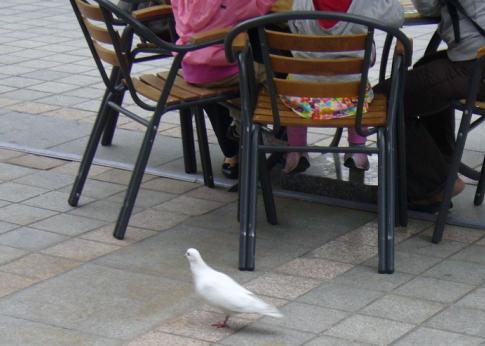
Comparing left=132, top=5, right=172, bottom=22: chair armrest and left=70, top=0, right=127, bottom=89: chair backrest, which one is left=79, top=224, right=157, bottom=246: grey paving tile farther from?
left=132, top=5, right=172, bottom=22: chair armrest

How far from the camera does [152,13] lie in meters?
5.75

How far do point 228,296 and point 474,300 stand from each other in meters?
1.02

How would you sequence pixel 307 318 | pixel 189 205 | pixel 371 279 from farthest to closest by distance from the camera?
pixel 189 205 < pixel 371 279 < pixel 307 318

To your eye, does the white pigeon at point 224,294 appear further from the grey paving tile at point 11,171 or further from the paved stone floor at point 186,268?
the grey paving tile at point 11,171

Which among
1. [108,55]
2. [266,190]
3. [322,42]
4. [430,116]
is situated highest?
[322,42]

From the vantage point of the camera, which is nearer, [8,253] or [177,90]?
[8,253]

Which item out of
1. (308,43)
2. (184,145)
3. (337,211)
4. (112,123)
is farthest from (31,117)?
(308,43)

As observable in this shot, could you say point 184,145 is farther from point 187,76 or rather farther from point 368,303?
point 368,303

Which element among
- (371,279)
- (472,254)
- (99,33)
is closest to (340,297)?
(371,279)

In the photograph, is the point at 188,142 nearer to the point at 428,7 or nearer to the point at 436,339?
the point at 428,7

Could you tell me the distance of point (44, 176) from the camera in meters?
6.01

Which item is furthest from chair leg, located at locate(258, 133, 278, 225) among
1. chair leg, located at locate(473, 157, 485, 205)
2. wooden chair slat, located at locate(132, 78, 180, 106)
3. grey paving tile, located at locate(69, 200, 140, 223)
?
chair leg, located at locate(473, 157, 485, 205)

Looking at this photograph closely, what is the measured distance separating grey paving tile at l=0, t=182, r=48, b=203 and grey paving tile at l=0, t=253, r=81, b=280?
88 centimetres

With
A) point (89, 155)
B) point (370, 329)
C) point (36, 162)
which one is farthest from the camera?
point (36, 162)
